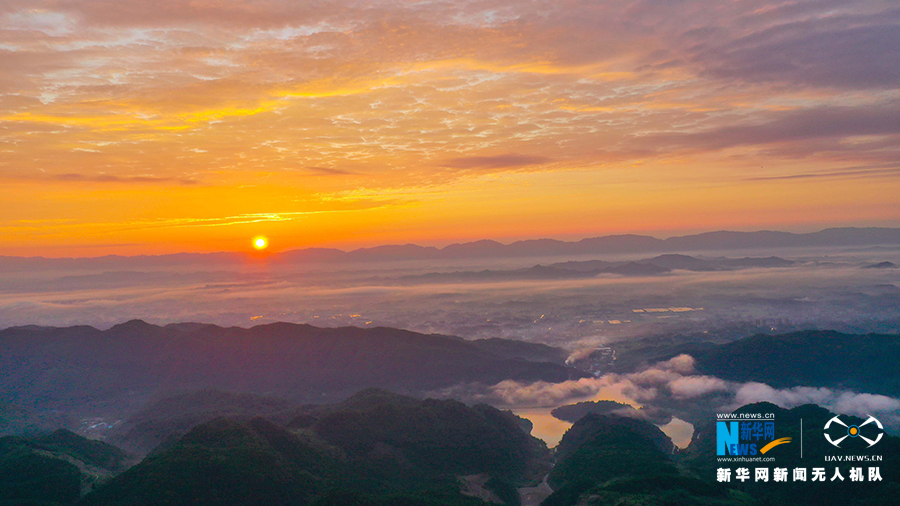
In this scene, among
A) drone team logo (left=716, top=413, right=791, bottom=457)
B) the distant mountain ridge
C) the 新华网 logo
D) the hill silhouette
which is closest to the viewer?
the hill silhouette

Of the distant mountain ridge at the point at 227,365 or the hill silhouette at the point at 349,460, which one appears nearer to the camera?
the hill silhouette at the point at 349,460

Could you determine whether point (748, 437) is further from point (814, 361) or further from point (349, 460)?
point (814, 361)

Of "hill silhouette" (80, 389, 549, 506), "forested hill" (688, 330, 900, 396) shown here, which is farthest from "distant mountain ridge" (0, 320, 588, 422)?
"hill silhouette" (80, 389, 549, 506)

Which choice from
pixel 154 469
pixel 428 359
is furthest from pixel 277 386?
pixel 154 469

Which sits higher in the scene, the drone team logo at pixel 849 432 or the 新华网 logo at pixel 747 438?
the drone team logo at pixel 849 432

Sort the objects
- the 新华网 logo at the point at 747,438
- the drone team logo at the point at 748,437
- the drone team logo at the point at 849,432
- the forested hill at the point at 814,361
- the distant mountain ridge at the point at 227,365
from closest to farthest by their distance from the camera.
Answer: the drone team logo at the point at 849,432 < the 新华网 logo at the point at 747,438 < the drone team logo at the point at 748,437 < the forested hill at the point at 814,361 < the distant mountain ridge at the point at 227,365

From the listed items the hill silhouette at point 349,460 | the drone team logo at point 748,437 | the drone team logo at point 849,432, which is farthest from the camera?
the drone team logo at point 748,437

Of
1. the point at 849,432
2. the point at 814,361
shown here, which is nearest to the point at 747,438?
the point at 849,432

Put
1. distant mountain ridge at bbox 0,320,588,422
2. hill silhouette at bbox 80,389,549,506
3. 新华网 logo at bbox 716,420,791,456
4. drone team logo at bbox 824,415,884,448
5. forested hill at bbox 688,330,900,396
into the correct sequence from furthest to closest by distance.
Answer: distant mountain ridge at bbox 0,320,588,422
forested hill at bbox 688,330,900,396
新华网 logo at bbox 716,420,791,456
drone team logo at bbox 824,415,884,448
hill silhouette at bbox 80,389,549,506

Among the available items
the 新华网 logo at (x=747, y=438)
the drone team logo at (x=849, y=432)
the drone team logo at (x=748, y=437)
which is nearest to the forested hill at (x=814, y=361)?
the drone team logo at (x=849, y=432)

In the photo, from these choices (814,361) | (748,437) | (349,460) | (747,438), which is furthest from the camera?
(814,361)

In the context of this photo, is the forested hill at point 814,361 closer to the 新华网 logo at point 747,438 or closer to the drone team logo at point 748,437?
the drone team logo at point 748,437

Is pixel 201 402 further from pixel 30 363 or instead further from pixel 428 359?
pixel 30 363

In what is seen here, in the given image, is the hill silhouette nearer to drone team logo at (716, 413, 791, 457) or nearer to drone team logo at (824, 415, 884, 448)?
drone team logo at (716, 413, 791, 457)
